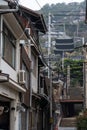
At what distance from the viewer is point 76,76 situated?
8269 centimetres

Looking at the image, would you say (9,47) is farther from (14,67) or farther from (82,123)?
(82,123)

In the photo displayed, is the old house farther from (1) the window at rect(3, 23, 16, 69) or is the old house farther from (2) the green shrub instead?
(2) the green shrub

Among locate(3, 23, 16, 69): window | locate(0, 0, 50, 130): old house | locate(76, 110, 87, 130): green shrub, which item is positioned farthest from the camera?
locate(76, 110, 87, 130): green shrub

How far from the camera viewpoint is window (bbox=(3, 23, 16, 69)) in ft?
69.2

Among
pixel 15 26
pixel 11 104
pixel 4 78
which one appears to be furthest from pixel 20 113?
pixel 4 78

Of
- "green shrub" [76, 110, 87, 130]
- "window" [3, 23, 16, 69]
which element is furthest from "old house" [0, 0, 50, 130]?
"green shrub" [76, 110, 87, 130]

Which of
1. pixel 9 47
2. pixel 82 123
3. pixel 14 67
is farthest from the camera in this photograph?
pixel 82 123

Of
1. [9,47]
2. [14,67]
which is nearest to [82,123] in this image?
[14,67]

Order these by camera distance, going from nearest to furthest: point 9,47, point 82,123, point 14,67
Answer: point 9,47
point 14,67
point 82,123

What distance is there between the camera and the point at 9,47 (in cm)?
2261

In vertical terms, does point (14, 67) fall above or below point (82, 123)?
above

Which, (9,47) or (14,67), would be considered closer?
(9,47)

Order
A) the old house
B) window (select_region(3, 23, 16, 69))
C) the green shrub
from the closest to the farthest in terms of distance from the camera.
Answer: the old house → window (select_region(3, 23, 16, 69)) → the green shrub

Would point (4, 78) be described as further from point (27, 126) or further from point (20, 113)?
point (27, 126)
